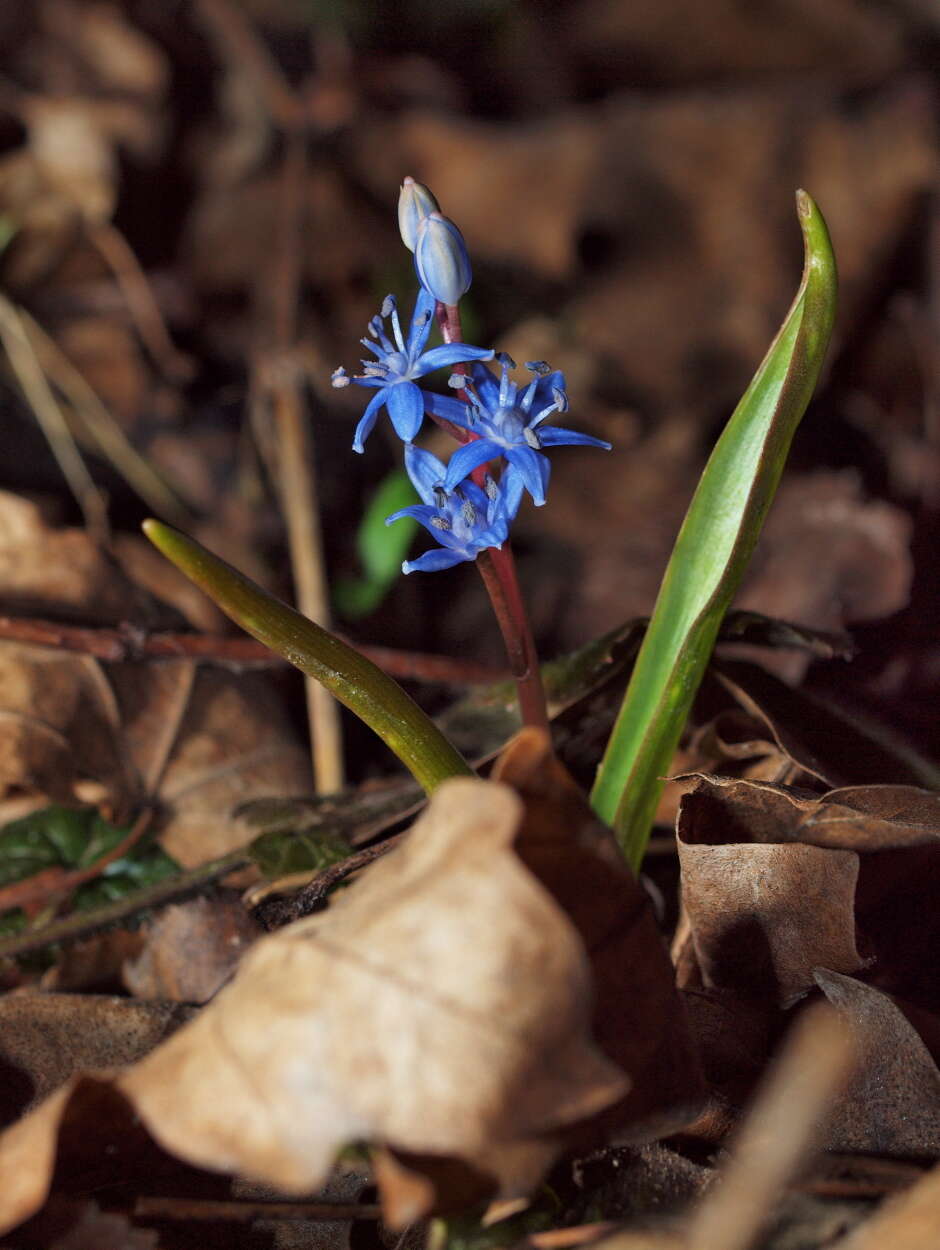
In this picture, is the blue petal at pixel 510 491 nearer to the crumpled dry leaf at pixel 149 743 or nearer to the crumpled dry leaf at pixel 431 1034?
the crumpled dry leaf at pixel 431 1034

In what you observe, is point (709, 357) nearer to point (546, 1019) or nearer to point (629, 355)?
point (629, 355)

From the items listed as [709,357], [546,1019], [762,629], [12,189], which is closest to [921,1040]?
[546,1019]

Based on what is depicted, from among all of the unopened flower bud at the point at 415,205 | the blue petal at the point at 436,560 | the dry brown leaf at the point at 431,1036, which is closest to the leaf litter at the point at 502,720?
the dry brown leaf at the point at 431,1036

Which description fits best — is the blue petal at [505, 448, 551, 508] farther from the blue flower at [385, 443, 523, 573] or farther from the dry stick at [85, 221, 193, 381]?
the dry stick at [85, 221, 193, 381]

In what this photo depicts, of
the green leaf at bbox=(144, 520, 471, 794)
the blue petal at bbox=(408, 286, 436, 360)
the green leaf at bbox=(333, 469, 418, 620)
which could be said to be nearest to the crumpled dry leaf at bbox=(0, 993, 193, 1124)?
the green leaf at bbox=(144, 520, 471, 794)

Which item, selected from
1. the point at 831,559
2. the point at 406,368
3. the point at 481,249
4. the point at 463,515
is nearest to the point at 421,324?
the point at 406,368

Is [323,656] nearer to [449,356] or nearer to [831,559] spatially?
[449,356]

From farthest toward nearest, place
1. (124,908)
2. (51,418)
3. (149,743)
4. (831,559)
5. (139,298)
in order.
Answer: (139,298) → (51,418) → (831,559) → (149,743) → (124,908)
